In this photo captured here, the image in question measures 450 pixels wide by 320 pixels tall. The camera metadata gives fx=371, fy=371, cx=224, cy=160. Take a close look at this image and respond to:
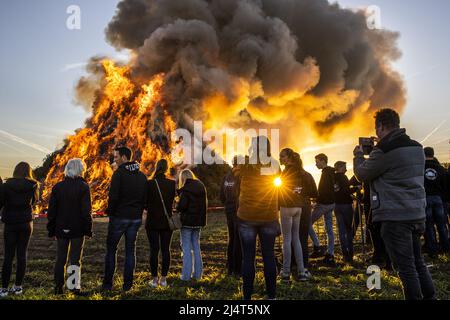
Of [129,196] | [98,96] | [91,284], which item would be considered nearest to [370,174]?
[129,196]

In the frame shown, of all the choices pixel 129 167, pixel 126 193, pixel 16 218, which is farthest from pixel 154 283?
pixel 16 218

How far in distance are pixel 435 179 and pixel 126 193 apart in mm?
6560

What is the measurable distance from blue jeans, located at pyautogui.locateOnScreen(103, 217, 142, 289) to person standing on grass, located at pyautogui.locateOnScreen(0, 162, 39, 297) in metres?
1.22

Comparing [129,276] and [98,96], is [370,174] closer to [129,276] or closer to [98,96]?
[129,276]

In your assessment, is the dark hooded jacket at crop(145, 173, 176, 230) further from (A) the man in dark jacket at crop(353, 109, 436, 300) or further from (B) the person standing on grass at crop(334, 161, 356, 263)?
(B) the person standing on grass at crop(334, 161, 356, 263)

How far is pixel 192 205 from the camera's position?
655 centimetres

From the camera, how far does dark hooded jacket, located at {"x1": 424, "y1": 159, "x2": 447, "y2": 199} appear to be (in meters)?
8.09

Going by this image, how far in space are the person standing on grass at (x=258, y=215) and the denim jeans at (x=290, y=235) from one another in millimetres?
1446

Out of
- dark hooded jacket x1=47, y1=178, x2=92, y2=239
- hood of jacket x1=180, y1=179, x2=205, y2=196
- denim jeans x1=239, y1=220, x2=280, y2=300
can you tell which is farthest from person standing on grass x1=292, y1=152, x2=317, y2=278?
dark hooded jacket x1=47, y1=178, x2=92, y2=239

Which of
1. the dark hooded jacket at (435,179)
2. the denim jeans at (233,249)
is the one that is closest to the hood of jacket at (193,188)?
the denim jeans at (233,249)

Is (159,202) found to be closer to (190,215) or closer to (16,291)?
(190,215)

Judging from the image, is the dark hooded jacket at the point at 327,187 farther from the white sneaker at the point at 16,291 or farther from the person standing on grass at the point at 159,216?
the white sneaker at the point at 16,291

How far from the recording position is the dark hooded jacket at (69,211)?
537 cm

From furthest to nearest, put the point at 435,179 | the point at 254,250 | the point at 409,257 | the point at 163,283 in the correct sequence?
the point at 435,179 → the point at 163,283 → the point at 254,250 → the point at 409,257
